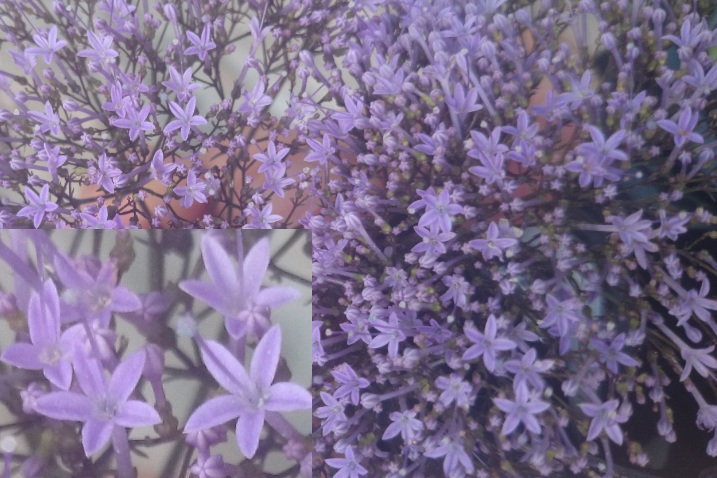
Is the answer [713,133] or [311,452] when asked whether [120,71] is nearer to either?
[311,452]

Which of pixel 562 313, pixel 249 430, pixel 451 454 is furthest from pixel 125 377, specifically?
pixel 562 313

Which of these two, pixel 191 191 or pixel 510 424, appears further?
pixel 191 191

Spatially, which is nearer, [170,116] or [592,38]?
[592,38]

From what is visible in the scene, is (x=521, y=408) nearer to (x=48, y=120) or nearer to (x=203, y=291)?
(x=203, y=291)

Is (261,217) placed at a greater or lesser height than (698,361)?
greater

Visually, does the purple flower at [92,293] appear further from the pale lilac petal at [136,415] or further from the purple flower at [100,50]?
the purple flower at [100,50]

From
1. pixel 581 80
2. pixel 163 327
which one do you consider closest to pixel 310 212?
pixel 163 327

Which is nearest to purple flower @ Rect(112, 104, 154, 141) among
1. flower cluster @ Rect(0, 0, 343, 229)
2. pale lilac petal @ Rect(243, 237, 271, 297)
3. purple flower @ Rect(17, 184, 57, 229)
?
flower cluster @ Rect(0, 0, 343, 229)
